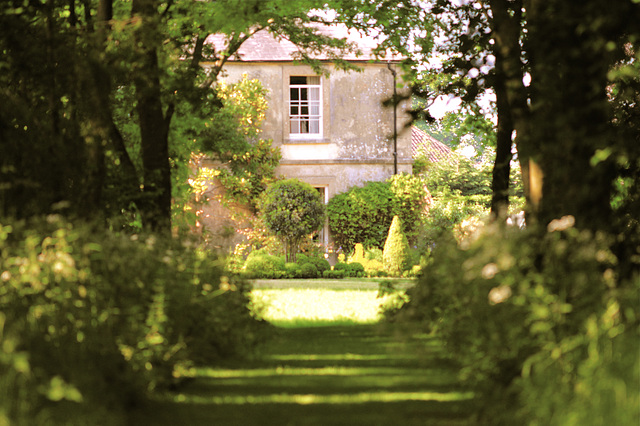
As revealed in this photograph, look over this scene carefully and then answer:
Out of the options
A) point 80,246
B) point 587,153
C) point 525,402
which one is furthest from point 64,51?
point 525,402

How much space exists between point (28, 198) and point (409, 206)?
18005 millimetres

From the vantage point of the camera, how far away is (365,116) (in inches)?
1058

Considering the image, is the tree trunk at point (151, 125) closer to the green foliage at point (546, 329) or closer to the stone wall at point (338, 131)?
the green foliage at point (546, 329)

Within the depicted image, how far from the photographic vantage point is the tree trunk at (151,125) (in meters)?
10.2

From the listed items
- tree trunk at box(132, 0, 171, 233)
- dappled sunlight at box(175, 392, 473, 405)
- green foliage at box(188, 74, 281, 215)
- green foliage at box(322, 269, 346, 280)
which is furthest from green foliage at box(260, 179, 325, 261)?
dappled sunlight at box(175, 392, 473, 405)

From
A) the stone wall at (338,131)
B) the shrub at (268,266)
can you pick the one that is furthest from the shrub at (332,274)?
the stone wall at (338,131)

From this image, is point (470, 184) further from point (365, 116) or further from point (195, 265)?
point (195, 265)

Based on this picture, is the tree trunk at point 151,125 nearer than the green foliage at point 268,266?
Yes

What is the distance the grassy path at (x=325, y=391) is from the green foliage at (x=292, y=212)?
48.1 ft

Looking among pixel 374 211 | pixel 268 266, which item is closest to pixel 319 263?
pixel 268 266

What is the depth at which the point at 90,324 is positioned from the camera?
562 cm

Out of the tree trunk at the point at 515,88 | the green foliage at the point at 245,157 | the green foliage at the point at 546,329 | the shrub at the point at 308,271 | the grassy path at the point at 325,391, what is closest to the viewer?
the green foliage at the point at 546,329

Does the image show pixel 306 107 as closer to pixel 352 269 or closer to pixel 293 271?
pixel 352 269

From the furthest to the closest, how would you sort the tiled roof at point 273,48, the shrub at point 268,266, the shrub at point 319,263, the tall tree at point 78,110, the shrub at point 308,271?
the tiled roof at point 273,48 < the shrub at point 319,263 < the shrub at point 308,271 < the shrub at point 268,266 < the tall tree at point 78,110
